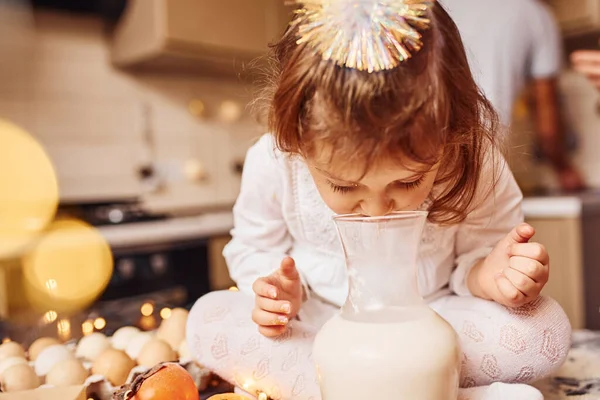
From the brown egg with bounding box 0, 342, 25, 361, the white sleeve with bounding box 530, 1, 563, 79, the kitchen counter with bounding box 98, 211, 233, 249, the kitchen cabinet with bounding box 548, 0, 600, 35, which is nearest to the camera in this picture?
the brown egg with bounding box 0, 342, 25, 361

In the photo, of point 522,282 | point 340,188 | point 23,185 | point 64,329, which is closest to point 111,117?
point 23,185

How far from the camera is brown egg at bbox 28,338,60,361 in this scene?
1.01m

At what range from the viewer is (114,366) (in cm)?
89

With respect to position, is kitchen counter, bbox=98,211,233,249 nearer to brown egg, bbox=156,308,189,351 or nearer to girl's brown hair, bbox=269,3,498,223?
brown egg, bbox=156,308,189,351

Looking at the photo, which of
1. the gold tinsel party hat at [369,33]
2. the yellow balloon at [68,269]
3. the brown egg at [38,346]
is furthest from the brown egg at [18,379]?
the yellow balloon at [68,269]

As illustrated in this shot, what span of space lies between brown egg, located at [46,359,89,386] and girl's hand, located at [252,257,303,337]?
11.0 inches

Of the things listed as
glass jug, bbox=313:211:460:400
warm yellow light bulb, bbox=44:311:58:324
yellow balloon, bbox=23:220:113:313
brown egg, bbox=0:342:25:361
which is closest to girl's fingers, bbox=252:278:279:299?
glass jug, bbox=313:211:460:400

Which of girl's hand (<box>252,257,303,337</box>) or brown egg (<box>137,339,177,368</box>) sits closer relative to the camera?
girl's hand (<box>252,257,303,337</box>)

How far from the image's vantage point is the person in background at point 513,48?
155cm

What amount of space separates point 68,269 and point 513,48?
144 cm

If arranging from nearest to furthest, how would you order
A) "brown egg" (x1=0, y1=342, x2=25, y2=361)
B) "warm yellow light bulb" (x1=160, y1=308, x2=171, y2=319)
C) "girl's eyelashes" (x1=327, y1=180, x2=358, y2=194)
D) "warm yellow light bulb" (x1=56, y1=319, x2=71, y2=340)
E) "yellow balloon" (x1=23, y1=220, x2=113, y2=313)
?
"girl's eyelashes" (x1=327, y1=180, x2=358, y2=194), "brown egg" (x1=0, y1=342, x2=25, y2=361), "warm yellow light bulb" (x1=56, y1=319, x2=71, y2=340), "warm yellow light bulb" (x1=160, y1=308, x2=171, y2=319), "yellow balloon" (x1=23, y1=220, x2=113, y2=313)

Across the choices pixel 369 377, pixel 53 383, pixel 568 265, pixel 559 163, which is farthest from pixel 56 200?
pixel 559 163

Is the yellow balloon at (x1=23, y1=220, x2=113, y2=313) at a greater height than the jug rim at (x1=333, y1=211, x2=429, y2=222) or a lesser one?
lesser

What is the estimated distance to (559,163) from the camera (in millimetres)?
2750
